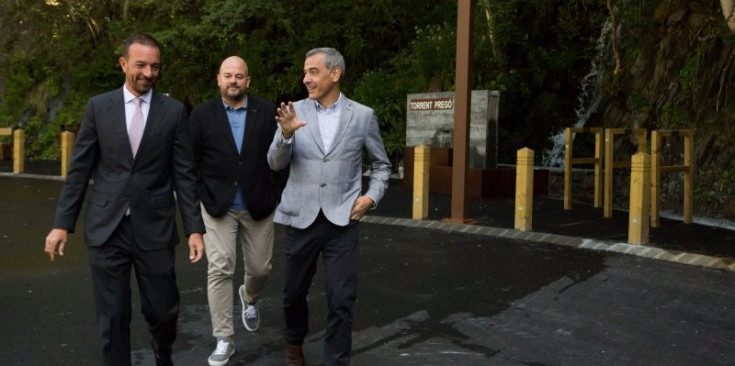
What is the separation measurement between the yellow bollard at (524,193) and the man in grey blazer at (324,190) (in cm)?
643

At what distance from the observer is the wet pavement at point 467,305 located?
5445mm

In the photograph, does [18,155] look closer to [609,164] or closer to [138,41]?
[609,164]

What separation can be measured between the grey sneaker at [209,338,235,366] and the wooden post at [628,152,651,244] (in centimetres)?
620

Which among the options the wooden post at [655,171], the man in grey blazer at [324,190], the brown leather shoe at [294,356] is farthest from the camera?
the wooden post at [655,171]

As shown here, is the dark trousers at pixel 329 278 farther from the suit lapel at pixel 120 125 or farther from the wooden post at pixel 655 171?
the wooden post at pixel 655 171

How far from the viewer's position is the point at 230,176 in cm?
538

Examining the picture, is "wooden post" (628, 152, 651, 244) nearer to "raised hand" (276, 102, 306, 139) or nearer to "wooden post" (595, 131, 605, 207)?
"wooden post" (595, 131, 605, 207)

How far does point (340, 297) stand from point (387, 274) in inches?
138

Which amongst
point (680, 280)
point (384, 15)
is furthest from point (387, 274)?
point (384, 15)

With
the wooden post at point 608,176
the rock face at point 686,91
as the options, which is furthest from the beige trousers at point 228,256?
the rock face at point 686,91

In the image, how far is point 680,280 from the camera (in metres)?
7.95

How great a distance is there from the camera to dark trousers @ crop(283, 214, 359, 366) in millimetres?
4680

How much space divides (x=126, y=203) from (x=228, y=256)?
3.89 ft

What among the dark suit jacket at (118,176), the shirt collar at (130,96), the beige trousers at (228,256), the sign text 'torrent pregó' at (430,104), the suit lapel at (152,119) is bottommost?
the beige trousers at (228,256)
